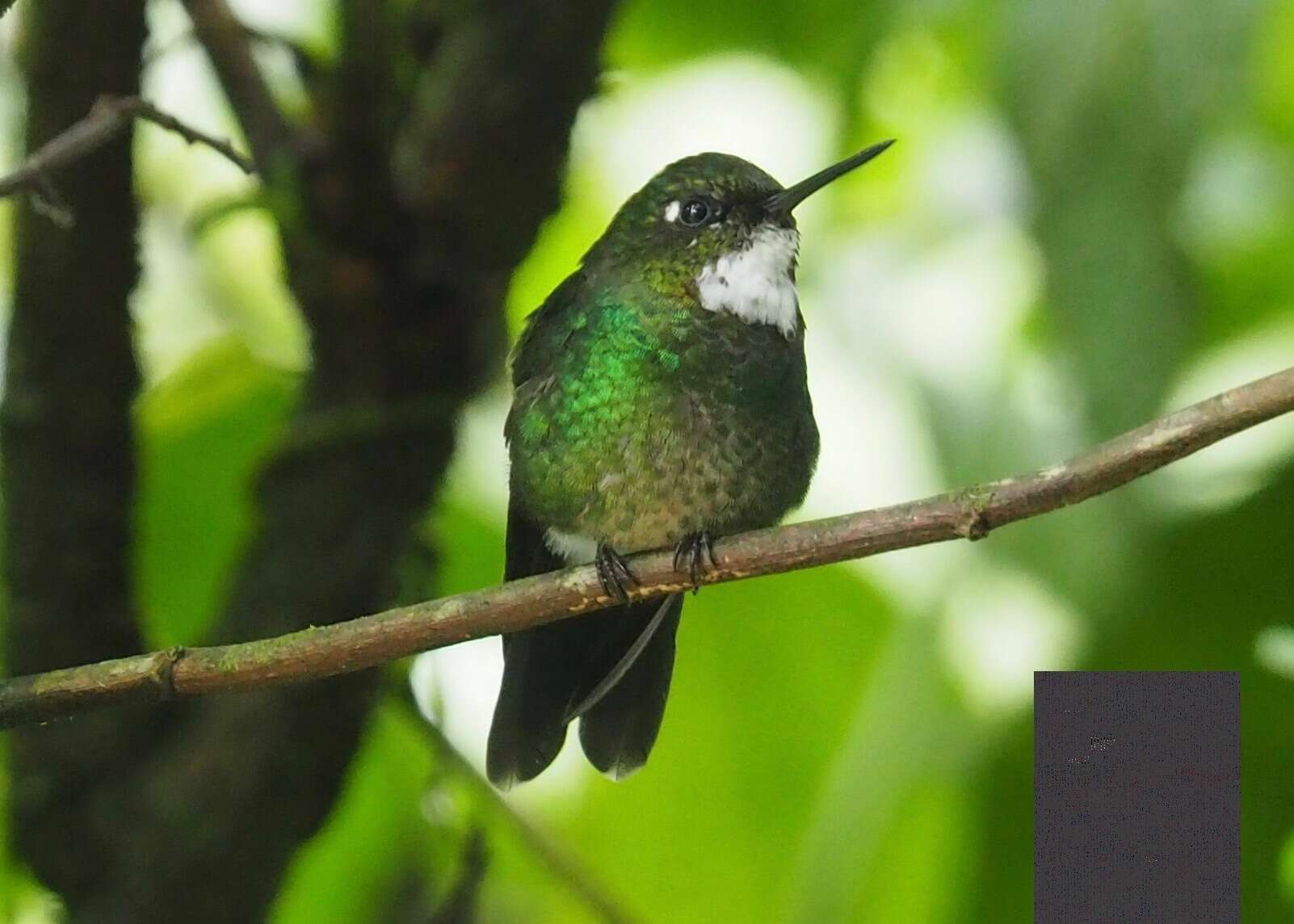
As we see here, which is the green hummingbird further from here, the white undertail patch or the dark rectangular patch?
the dark rectangular patch

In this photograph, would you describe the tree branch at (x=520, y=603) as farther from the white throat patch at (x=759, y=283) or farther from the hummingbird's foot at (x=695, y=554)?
the white throat patch at (x=759, y=283)

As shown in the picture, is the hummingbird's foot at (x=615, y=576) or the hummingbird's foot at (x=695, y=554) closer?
the hummingbird's foot at (x=615, y=576)

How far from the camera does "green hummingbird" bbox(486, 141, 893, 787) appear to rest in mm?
1881

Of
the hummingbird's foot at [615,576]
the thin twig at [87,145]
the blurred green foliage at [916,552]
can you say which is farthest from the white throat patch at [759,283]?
the thin twig at [87,145]

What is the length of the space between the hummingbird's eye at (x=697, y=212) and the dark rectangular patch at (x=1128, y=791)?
1.00m

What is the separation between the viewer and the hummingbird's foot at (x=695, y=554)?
4.90ft

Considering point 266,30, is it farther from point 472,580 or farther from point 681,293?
point 472,580

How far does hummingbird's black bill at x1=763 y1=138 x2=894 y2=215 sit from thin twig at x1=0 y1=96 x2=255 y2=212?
23.3 inches

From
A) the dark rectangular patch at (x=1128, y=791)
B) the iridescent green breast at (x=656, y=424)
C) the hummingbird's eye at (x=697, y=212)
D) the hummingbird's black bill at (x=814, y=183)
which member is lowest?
the dark rectangular patch at (x=1128, y=791)

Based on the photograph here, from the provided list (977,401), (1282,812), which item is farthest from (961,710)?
(977,401)

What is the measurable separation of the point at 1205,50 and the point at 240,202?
1054 millimetres

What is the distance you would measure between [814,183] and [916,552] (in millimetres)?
531

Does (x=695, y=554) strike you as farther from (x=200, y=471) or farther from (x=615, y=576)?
(x=200, y=471)

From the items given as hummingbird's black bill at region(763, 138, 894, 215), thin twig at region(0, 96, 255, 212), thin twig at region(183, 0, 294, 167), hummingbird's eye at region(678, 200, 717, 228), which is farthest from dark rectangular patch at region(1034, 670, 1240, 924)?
thin twig at region(183, 0, 294, 167)
